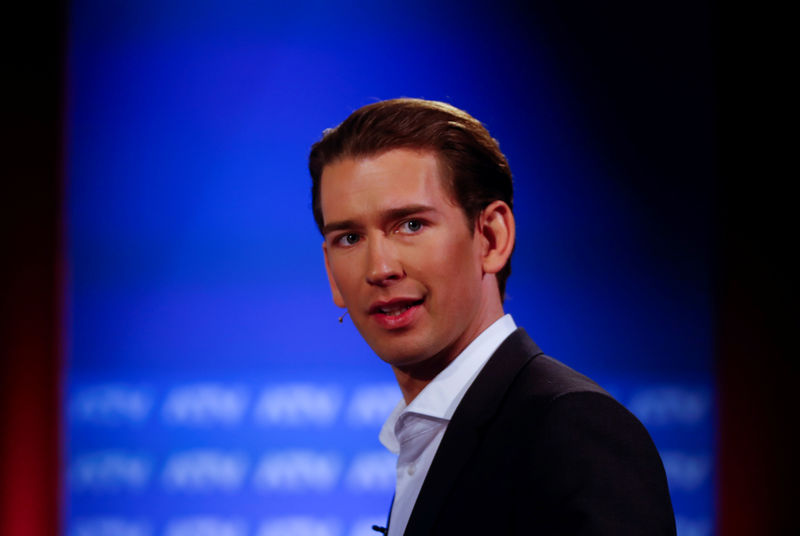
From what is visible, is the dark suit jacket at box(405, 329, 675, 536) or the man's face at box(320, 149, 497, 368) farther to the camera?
the man's face at box(320, 149, 497, 368)

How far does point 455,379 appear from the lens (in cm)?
112

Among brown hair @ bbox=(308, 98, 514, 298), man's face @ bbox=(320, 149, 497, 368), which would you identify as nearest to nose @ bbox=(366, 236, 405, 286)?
man's face @ bbox=(320, 149, 497, 368)

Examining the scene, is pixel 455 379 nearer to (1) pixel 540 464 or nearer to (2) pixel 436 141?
(1) pixel 540 464

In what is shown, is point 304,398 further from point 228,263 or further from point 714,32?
point 714,32

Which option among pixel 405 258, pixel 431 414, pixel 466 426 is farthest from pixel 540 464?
pixel 405 258

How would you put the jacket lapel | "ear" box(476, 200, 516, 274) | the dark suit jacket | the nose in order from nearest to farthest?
the dark suit jacket < the jacket lapel < the nose < "ear" box(476, 200, 516, 274)

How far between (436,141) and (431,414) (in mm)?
449

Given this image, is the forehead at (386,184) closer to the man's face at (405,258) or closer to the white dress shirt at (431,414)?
the man's face at (405,258)

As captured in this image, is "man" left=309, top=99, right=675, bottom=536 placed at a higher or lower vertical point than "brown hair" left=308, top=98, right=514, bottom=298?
lower

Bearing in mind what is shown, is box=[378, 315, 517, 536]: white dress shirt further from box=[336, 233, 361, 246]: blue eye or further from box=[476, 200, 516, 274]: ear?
box=[336, 233, 361, 246]: blue eye

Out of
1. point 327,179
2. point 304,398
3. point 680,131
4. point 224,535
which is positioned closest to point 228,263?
point 304,398

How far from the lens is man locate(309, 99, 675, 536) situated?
2.86ft

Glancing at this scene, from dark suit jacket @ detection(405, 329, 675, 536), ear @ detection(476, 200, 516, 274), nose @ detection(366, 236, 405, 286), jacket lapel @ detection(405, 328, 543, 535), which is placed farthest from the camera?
ear @ detection(476, 200, 516, 274)

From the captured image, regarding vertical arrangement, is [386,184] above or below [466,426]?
above
